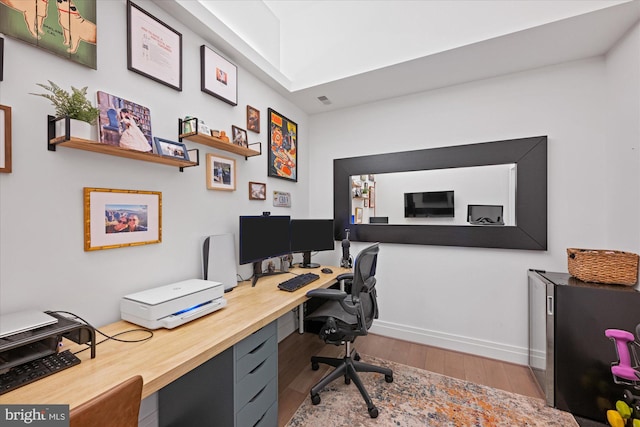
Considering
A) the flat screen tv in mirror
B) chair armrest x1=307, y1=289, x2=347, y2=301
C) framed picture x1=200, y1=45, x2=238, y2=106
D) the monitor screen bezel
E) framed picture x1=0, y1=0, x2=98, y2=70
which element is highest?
framed picture x1=200, y1=45, x2=238, y2=106

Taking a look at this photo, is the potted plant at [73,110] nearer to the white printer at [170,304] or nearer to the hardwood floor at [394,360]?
the white printer at [170,304]

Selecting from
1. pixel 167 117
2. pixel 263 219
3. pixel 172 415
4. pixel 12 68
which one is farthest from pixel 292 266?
pixel 12 68

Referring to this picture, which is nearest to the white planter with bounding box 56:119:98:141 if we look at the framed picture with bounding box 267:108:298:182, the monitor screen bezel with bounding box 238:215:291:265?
the monitor screen bezel with bounding box 238:215:291:265

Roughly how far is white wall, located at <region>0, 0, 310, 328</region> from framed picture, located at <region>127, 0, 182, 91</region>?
0.04 meters

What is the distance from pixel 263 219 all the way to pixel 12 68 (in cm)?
153

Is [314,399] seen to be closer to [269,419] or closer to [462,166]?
[269,419]

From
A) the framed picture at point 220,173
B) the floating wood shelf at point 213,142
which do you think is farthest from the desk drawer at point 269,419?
the floating wood shelf at point 213,142

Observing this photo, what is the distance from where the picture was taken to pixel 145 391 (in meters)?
0.88

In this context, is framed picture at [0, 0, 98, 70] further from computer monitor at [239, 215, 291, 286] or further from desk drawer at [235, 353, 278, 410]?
desk drawer at [235, 353, 278, 410]

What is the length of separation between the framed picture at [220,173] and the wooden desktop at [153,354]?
0.87 meters

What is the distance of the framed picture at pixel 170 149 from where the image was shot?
150 cm

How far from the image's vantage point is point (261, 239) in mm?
2209

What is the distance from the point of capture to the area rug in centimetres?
171

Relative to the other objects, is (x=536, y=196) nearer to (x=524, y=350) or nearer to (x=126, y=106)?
(x=524, y=350)
